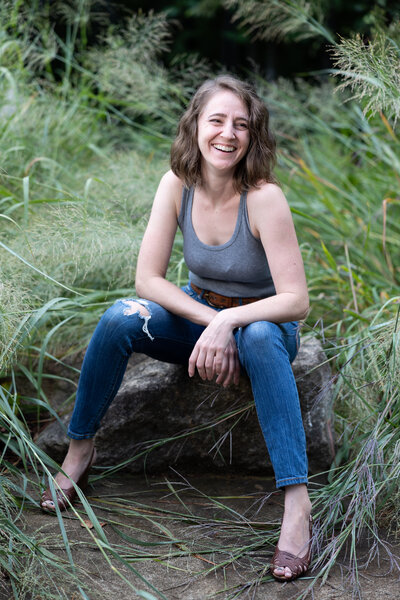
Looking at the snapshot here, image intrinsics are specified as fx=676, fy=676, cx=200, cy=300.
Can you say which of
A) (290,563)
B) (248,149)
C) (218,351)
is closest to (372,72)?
(248,149)

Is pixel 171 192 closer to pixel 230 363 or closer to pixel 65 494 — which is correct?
pixel 230 363

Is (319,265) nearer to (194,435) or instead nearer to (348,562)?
(194,435)

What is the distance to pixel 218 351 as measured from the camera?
1801mm

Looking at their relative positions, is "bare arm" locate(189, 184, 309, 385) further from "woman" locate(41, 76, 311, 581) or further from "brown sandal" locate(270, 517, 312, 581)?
"brown sandal" locate(270, 517, 312, 581)

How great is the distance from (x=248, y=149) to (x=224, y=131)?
0.10m

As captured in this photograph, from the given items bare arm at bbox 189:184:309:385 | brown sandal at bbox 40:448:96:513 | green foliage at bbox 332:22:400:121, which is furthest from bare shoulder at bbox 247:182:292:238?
brown sandal at bbox 40:448:96:513

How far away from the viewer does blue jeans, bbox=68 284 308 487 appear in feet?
5.58

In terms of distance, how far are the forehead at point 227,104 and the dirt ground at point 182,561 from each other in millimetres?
1108

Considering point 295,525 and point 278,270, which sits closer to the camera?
point 295,525

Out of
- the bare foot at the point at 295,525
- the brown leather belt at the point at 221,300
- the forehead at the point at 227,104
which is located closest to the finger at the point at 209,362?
the brown leather belt at the point at 221,300

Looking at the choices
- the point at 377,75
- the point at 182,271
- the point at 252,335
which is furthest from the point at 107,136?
the point at 252,335

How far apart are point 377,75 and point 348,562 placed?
1.34 metres

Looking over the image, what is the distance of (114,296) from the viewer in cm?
259

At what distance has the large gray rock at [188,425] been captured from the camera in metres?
2.16
